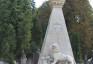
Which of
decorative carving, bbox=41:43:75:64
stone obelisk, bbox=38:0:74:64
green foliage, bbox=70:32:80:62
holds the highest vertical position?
stone obelisk, bbox=38:0:74:64

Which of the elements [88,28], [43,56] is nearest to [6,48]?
[43,56]

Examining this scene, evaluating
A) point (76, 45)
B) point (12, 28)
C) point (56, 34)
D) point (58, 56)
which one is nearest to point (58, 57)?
point (58, 56)

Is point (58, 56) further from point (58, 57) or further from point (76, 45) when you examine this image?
point (76, 45)

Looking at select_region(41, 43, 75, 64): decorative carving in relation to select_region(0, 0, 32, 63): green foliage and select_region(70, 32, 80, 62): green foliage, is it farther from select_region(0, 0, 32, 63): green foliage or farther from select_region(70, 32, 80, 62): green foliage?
select_region(70, 32, 80, 62): green foliage

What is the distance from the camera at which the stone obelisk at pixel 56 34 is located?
11188 mm

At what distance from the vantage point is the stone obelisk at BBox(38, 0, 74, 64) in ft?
36.7

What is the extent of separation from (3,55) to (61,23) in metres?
9.44

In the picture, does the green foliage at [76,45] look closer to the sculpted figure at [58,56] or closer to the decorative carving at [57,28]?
the decorative carving at [57,28]

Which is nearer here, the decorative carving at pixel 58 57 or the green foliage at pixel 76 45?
the decorative carving at pixel 58 57

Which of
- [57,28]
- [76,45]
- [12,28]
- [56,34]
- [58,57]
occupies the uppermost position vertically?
[57,28]

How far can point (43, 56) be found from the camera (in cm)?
1114

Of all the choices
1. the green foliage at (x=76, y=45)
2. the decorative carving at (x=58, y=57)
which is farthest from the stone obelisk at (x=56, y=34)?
the green foliage at (x=76, y=45)

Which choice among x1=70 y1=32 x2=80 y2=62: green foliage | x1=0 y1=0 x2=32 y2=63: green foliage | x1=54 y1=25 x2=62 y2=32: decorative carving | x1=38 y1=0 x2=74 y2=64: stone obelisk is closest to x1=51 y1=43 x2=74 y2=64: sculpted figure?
x1=38 y1=0 x2=74 y2=64: stone obelisk

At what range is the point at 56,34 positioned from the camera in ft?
37.2
